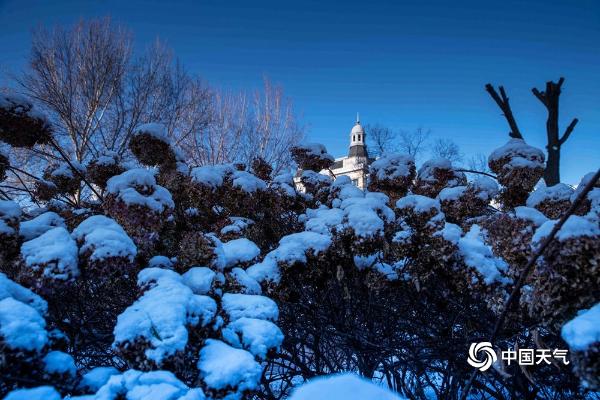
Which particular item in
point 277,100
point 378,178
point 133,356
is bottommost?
point 133,356

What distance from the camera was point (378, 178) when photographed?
2.46 metres

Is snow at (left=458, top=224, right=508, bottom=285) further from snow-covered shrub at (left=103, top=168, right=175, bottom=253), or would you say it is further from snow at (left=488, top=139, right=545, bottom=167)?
snow-covered shrub at (left=103, top=168, right=175, bottom=253)

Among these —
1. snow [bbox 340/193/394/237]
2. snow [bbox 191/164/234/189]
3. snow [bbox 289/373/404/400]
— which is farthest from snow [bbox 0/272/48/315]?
→ snow [bbox 340/193/394/237]

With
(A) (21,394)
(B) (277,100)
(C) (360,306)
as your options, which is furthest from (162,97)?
(A) (21,394)

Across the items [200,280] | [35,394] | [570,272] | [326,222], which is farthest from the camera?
[326,222]

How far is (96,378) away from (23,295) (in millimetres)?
372

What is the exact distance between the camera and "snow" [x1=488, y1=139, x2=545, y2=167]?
6.09 feet

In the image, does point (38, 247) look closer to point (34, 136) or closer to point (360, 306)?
point (34, 136)

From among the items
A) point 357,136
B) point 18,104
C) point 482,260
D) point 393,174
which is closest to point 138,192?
point 18,104

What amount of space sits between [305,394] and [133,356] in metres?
0.53

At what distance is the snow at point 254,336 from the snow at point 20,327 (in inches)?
19.4

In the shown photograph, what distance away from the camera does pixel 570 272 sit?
1.00 m

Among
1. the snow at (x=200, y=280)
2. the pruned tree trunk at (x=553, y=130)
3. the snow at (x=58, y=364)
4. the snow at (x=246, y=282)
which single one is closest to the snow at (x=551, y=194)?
the pruned tree trunk at (x=553, y=130)

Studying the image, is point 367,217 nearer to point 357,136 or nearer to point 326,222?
point 326,222
